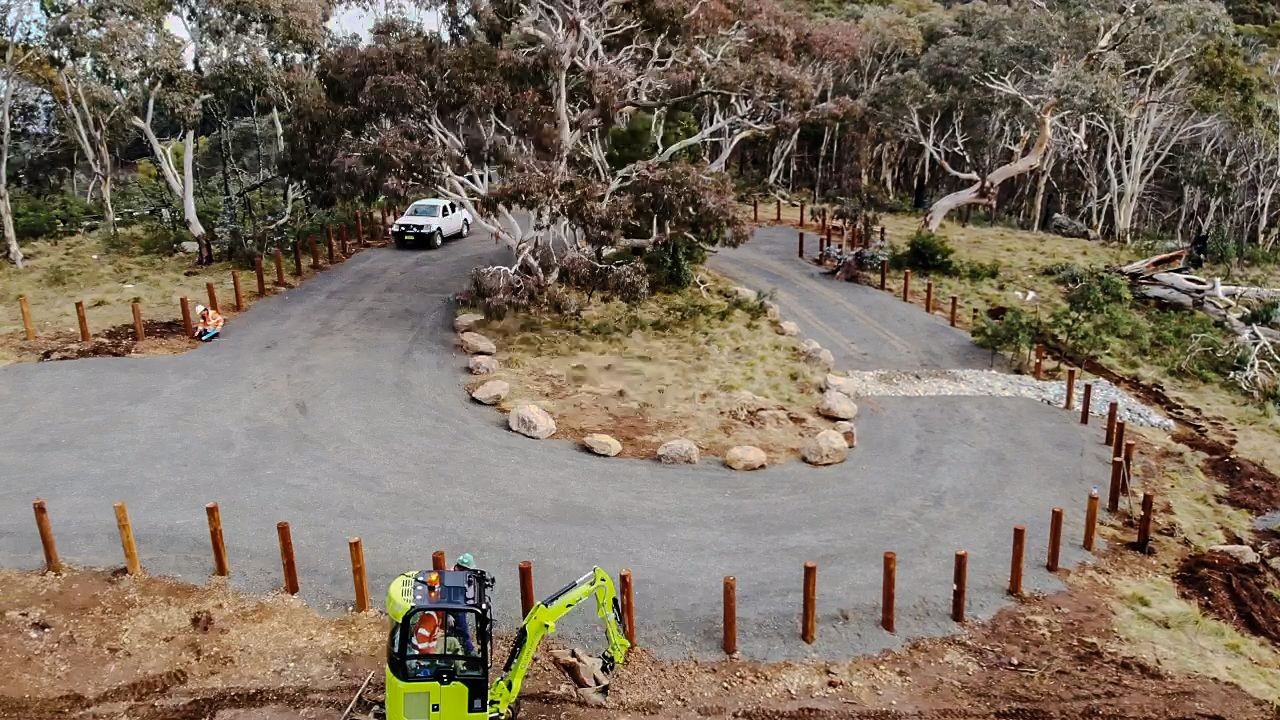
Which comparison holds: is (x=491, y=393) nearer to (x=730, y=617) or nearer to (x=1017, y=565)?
(x=730, y=617)

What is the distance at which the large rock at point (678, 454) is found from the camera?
46.3 feet

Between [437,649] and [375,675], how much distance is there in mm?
2028

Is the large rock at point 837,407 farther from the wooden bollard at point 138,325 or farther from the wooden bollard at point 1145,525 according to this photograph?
the wooden bollard at point 138,325

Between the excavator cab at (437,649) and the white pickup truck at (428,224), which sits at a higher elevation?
the white pickup truck at (428,224)

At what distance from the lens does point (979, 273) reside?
27.0m

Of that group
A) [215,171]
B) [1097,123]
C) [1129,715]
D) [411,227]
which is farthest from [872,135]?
[1129,715]

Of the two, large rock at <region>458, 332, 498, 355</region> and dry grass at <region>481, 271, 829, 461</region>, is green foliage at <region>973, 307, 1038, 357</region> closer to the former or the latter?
dry grass at <region>481, 271, 829, 461</region>

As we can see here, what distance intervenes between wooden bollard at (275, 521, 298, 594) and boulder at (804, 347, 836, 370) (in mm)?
11629

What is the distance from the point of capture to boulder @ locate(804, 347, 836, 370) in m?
19.1

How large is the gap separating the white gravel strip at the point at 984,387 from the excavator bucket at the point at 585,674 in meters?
9.82

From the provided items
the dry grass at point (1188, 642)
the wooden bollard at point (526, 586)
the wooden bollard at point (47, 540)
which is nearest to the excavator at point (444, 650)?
the wooden bollard at point (526, 586)

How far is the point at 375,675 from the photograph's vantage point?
355 inches

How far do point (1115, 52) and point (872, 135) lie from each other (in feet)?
42.9

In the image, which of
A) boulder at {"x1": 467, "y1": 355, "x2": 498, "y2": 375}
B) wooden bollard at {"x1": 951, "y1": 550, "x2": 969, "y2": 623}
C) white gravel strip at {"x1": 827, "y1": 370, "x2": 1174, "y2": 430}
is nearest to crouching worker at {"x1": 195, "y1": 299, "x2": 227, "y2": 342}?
boulder at {"x1": 467, "y1": 355, "x2": 498, "y2": 375}
